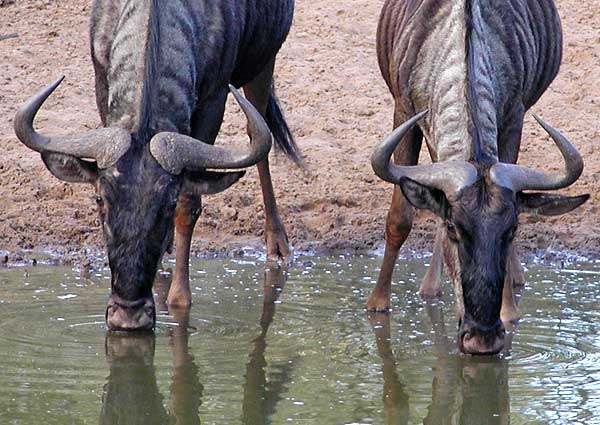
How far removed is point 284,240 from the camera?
933cm

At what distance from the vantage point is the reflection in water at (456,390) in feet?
18.9

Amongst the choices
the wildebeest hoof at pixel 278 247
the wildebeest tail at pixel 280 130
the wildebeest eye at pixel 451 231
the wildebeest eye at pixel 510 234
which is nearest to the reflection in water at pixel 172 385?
the wildebeest eye at pixel 451 231

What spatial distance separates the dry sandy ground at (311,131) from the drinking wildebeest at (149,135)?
1.95 m

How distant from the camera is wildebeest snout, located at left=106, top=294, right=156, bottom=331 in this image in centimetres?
661

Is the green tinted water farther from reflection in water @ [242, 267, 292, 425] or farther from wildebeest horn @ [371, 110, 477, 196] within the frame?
wildebeest horn @ [371, 110, 477, 196]

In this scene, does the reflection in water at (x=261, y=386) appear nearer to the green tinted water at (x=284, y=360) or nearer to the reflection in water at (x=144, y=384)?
the green tinted water at (x=284, y=360)

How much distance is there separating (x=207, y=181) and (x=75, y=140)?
63cm

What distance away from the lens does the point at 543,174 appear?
6590 mm

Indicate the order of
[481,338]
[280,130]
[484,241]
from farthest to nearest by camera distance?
[280,130]
[481,338]
[484,241]

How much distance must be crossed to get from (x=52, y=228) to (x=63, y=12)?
389 cm

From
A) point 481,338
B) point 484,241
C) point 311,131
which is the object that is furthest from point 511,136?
point 311,131

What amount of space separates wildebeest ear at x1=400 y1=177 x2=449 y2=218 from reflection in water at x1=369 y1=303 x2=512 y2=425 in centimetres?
67

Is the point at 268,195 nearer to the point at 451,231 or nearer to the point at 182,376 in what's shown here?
the point at 451,231

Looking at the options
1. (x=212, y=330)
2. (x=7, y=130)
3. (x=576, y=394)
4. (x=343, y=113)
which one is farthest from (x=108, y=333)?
(x=343, y=113)
